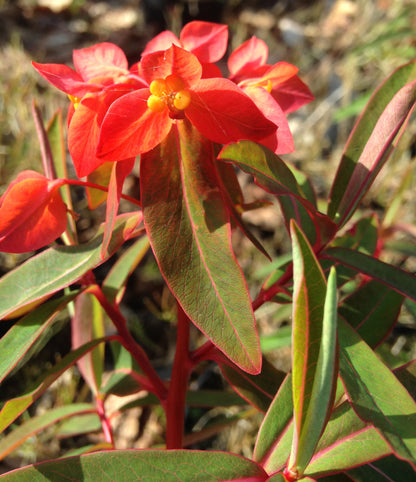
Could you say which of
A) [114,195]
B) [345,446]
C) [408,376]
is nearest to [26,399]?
[114,195]

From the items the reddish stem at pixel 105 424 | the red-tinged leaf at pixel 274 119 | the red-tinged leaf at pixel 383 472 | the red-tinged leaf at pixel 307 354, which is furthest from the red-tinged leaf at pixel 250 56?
the reddish stem at pixel 105 424

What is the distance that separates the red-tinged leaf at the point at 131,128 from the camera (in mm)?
549

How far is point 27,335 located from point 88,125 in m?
0.34

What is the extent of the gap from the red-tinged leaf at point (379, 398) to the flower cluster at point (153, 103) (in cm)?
28

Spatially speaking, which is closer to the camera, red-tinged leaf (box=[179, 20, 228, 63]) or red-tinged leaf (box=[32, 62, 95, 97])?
red-tinged leaf (box=[32, 62, 95, 97])

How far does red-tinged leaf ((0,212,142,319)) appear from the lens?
0.67m

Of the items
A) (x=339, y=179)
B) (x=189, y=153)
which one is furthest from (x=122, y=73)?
(x=339, y=179)

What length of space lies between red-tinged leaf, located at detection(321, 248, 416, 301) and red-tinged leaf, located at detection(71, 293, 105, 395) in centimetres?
62

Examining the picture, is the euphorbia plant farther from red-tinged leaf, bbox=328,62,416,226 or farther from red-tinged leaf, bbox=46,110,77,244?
red-tinged leaf, bbox=46,110,77,244

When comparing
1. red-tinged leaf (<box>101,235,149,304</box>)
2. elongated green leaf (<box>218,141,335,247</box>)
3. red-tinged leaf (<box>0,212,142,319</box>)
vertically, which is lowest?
red-tinged leaf (<box>101,235,149,304</box>)

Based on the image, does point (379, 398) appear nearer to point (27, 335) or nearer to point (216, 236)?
point (216, 236)

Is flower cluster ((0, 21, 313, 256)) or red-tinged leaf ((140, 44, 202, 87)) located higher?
red-tinged leaf ((140, 44, 202, 87))

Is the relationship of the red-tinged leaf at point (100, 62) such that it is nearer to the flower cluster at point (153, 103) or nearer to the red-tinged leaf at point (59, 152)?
the flower cluster at point (153, 103)

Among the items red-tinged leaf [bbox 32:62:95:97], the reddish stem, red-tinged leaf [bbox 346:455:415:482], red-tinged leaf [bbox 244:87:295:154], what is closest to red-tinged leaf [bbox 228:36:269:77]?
red-tinged leaf [bbox 244:87:295:154]
